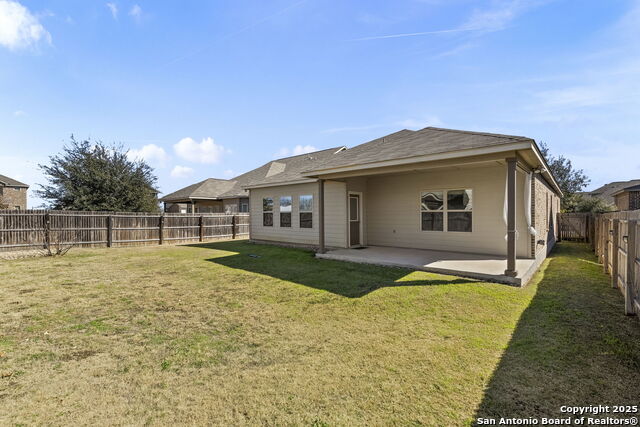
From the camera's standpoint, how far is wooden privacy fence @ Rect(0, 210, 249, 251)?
36.0 ft

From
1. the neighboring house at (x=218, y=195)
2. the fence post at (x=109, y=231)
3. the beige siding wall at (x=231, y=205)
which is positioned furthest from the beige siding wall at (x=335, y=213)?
the beige siding wall at (x=231, y=205)

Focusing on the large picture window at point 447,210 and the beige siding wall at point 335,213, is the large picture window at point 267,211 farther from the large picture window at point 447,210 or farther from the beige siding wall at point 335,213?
the large picture window at point 447,210

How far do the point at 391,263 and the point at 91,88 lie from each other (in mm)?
14307

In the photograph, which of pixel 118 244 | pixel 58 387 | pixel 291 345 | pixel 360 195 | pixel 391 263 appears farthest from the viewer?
pixel 118 244

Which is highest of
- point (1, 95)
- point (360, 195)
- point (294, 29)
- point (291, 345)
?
point (294, 29)

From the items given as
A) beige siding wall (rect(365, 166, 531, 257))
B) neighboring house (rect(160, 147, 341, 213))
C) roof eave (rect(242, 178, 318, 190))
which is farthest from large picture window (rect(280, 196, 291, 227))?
neighboring house (rect(160, 147, 341, 213))

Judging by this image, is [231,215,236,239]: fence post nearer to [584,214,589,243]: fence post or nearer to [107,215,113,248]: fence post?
[107,215,113,248]: fence post

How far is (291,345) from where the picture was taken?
3.59m

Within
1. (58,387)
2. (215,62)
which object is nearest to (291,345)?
(58,387)

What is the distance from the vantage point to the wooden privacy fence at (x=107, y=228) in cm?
1096

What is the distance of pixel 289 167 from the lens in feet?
57.3

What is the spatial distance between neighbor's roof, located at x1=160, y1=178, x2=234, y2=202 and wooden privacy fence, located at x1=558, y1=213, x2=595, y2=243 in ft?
77.9

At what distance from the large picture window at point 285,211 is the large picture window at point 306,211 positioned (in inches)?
28.3

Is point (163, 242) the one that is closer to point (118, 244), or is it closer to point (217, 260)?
point (118, 244)
